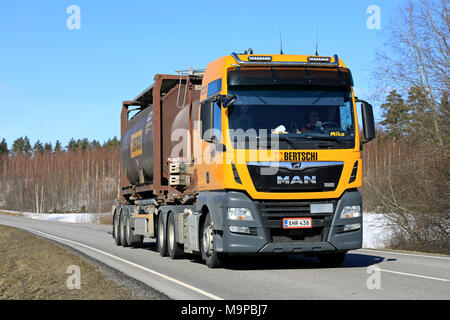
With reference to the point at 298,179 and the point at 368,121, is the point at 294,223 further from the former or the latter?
the point at 368,121

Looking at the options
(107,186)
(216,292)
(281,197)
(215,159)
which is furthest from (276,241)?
(107,186)

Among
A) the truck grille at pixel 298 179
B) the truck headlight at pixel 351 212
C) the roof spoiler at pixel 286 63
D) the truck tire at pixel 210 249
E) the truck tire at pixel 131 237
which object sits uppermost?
the roof spoiler at pixel 286 63

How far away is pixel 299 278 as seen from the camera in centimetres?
1018

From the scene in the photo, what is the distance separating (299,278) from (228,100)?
330 centimetres

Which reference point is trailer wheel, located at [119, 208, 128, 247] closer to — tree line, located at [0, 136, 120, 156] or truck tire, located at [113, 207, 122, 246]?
truck tire, located at [113, 207, 122, 246]

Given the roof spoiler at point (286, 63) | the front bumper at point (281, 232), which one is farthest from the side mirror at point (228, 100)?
Answer: the front bumper at point (281, 232)

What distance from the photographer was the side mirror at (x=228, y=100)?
1109 centimetres

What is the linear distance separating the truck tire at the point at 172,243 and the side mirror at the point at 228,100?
4.75m

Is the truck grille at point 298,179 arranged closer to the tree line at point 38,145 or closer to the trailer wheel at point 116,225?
the trailer wheel at point 116,225

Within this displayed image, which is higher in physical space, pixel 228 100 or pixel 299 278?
pixel 228 100

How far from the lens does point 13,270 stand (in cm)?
1445

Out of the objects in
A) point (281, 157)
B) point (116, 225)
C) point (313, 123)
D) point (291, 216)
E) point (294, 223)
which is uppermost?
point (313, 123)

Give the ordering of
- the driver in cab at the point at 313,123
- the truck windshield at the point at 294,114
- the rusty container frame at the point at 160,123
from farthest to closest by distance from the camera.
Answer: the rusty container frame at the point at 160,123 → the driver in cab at the point at 313,123 → the truck windshield at the point at 294,114

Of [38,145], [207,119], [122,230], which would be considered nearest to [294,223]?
[207,119]
